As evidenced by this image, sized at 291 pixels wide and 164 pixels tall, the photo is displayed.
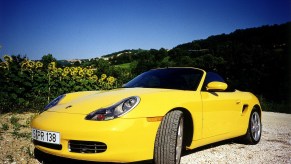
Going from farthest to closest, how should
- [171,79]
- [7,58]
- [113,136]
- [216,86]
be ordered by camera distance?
[7,58] → [171,79] → [216,86] → [113,136]

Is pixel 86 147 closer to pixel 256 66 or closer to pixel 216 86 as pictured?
pixel 216 86

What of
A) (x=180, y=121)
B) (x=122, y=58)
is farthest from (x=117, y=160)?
(x=122, y=58)

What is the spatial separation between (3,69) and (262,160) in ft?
20.1

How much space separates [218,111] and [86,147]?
2.02m

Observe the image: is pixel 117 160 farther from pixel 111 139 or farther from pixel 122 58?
pixel 122 58

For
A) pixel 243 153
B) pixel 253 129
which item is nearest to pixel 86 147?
pixel 243 153

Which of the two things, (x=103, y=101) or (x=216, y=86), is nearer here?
(x=103, y=101)

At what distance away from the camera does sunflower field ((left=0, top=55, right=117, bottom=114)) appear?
6.85m

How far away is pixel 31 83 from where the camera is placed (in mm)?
7410

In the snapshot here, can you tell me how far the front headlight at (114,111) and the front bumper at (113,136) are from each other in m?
0.07

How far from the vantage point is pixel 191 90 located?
3762mm

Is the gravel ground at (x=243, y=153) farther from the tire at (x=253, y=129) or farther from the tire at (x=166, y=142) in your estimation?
the tire at (x=166, y=142)

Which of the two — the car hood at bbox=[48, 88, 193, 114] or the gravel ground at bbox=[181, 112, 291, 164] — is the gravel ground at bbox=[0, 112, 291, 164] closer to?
the gravel ground at bbox=[181, 112, 291, 164]

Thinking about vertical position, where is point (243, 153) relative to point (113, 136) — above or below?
below
